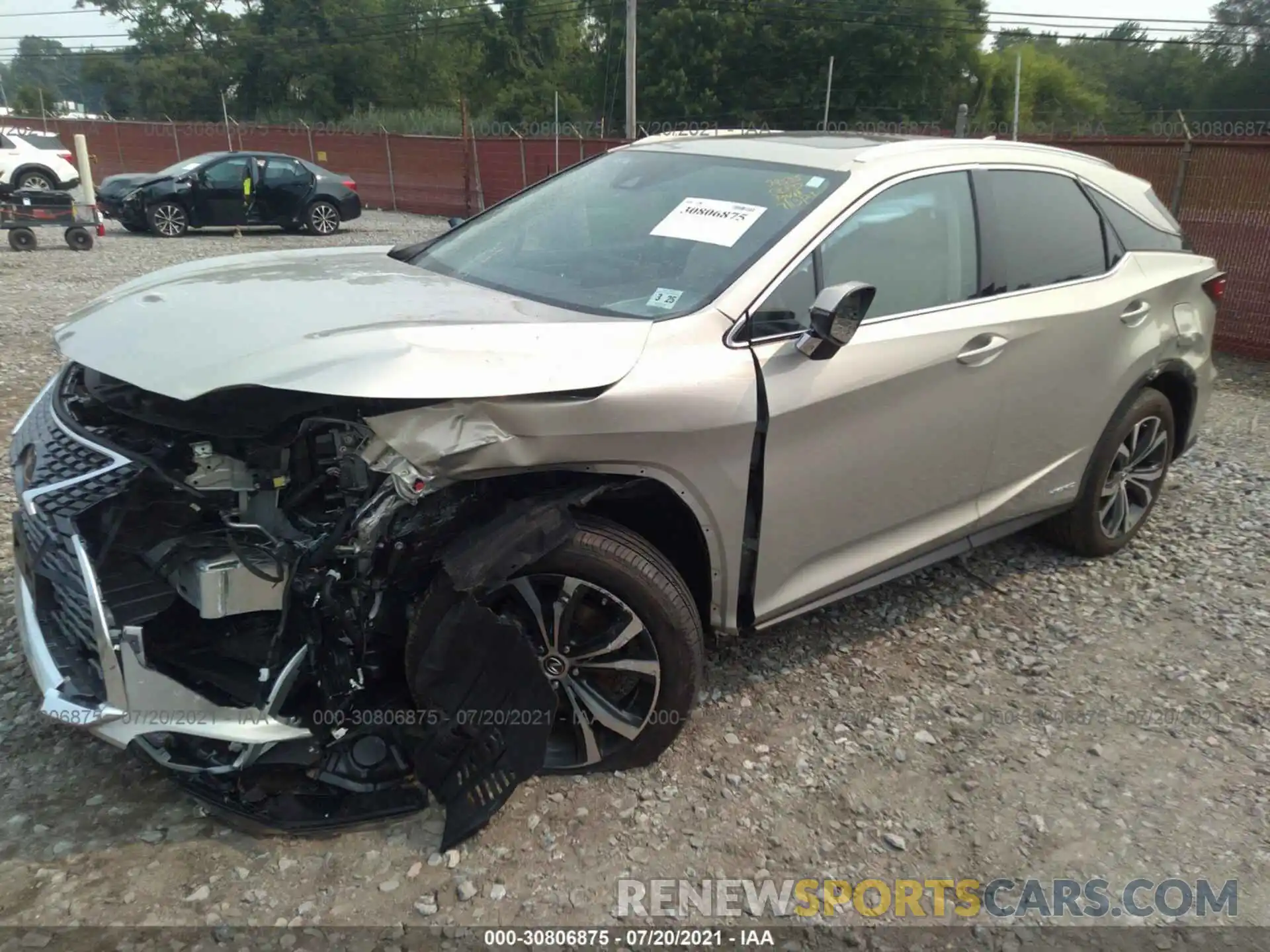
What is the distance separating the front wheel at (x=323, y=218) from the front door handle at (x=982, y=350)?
1625 cm

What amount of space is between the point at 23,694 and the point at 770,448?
2.53 meters

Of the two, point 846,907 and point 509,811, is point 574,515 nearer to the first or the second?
point 509,811

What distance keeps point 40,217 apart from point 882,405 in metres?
14.0

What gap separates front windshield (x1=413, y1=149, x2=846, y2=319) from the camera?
2.90 metres

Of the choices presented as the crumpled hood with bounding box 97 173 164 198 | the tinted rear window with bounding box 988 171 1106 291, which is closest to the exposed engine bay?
the tinted rear window with bounding box 988 171 1106 291

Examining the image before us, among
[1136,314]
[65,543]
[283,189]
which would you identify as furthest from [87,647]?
[283,189]

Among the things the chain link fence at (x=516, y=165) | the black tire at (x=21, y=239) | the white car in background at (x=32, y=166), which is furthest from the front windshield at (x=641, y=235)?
the white car in background at (x=32, y=166)

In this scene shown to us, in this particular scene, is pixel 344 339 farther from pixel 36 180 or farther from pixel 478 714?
pixel 36 180

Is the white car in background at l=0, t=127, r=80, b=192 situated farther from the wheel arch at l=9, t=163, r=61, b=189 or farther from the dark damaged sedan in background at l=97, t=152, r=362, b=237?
the dark damaged sedan in background at l=97, t=152, r=362, b=237

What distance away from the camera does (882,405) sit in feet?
9.89

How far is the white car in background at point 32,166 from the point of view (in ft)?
57.4

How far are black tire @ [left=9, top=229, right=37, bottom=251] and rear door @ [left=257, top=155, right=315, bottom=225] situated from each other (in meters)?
4.19

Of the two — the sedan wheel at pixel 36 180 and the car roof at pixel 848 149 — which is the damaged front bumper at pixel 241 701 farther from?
the sedan wheel at pixel 36 180

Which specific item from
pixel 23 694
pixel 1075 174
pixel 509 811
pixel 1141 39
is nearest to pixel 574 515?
pixel 509 811
